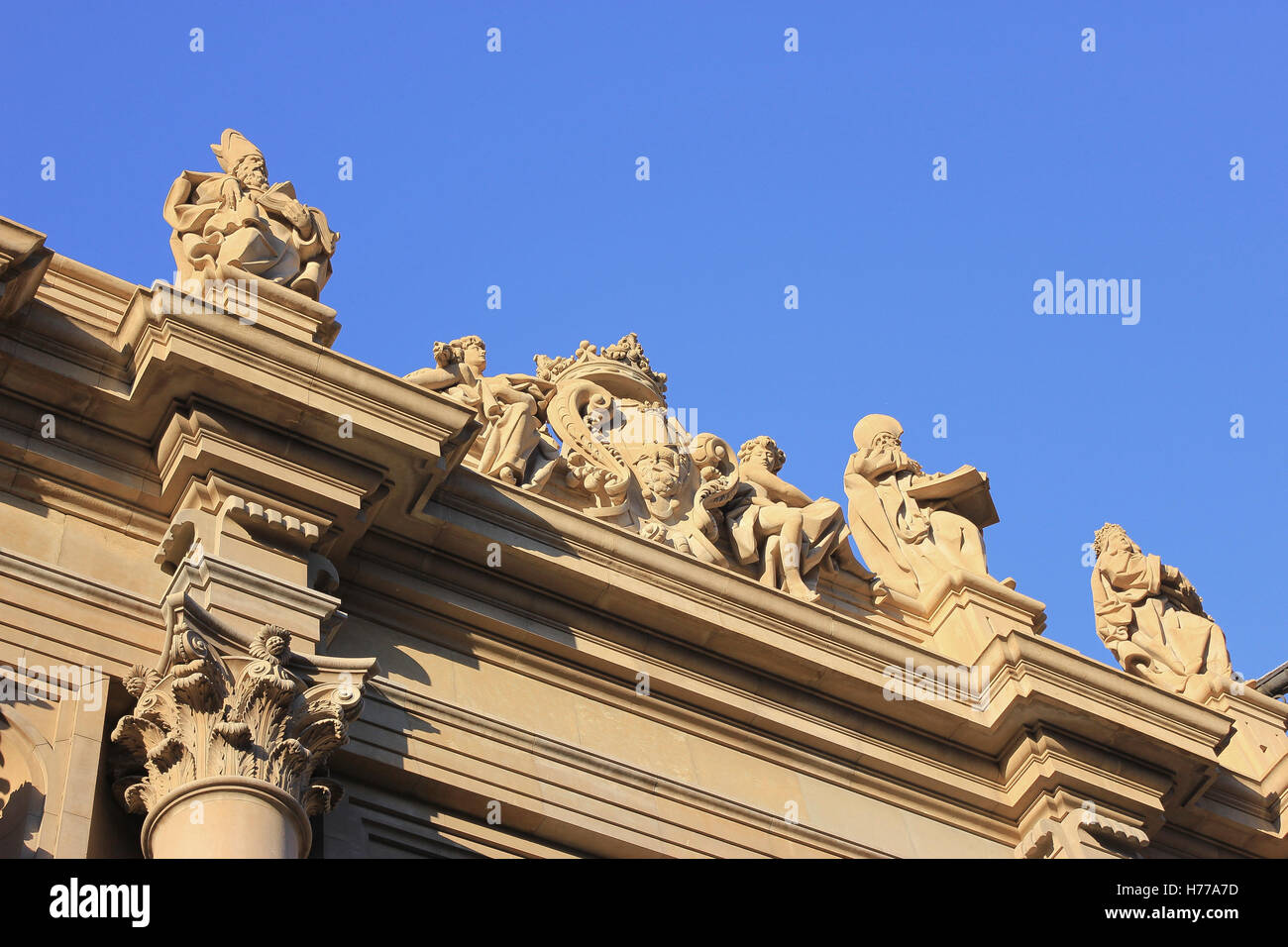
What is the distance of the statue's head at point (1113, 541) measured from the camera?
68.3ft

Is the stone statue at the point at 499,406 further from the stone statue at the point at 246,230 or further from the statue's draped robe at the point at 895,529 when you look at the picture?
the statue's draped robe at the point at 895,529

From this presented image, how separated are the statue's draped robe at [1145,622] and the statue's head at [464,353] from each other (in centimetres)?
701

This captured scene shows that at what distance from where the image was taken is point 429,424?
14.4 meters

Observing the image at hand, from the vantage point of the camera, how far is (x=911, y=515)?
19.5 m

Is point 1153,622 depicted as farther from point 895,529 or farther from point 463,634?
point 463,634

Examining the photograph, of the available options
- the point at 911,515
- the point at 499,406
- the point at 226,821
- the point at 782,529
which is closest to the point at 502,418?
the point at 499,406

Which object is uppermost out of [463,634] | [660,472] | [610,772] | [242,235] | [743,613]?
[242,235]

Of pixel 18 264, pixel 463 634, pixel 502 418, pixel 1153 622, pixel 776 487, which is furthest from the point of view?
pixel 1153 622

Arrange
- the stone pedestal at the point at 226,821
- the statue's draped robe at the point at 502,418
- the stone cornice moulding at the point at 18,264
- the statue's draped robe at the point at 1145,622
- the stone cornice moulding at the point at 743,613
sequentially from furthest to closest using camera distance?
the statue's draped robe at the point at 1145,622 < the statue's draped robe at the point at 502,418 < the stone cornice moulding at the point at 743,613 < the stone cornice moulding at the point at 18,264 < the stone pedestal at the point at 226,821

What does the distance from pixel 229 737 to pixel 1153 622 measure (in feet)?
36.8

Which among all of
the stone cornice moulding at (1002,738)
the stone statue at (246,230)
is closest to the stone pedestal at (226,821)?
the stone cornice moulding at (1002,738)

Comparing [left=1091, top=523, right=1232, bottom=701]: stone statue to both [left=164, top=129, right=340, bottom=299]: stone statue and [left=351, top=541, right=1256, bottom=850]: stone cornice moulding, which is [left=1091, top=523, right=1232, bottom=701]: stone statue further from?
[left=164, top=129, right=340, bottom=299]: stone statue

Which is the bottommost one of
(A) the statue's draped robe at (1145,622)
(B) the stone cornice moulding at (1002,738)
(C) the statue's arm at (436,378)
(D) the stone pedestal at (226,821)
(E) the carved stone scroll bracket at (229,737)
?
(D) the stone pedestal at (226,821)

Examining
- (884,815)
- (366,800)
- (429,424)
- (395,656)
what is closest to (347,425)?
(429,424)
